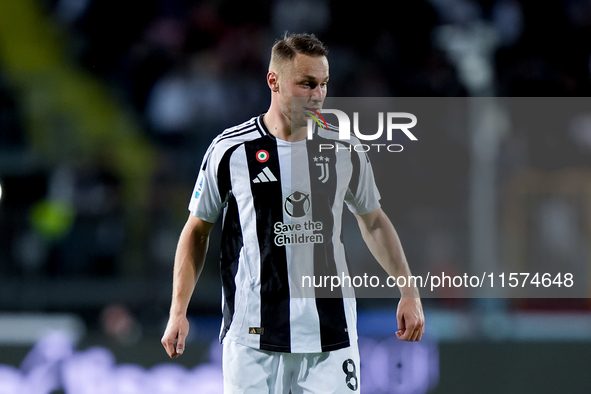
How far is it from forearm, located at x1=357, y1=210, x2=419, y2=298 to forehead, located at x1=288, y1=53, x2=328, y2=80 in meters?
0.66

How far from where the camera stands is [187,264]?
3.30 m

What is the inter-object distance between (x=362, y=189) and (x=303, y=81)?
529 millimetres

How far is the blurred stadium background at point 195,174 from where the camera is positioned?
15.7 ft

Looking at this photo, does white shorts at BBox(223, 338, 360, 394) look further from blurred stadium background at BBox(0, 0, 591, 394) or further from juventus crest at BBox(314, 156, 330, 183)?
blurred stadium background at BBox(0, 0, 591, 394)

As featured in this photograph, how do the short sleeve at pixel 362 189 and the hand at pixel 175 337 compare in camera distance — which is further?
the short sleeve at pixel 362 189

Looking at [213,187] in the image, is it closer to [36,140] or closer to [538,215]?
[538,215]

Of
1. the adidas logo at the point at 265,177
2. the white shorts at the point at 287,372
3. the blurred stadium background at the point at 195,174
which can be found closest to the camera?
the white shorts at the point at 287,372

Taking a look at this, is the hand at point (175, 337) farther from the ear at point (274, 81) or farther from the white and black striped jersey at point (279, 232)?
the ear at point (274, 81)

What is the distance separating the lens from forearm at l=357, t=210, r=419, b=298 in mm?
3283

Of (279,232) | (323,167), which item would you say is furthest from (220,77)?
(279,232)

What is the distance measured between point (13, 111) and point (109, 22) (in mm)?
1457

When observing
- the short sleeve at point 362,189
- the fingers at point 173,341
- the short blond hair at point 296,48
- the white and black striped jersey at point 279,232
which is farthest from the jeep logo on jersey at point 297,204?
the fingers at point 173,341

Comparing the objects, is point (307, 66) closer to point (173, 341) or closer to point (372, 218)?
point (372, 218)

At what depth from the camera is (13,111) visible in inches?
295
